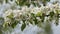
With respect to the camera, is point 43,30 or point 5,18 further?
point 43,30

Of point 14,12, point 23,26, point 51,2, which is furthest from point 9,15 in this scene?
point 51,2

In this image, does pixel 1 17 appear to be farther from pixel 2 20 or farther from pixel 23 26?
pixel 23 26

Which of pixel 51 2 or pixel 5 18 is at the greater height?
pixel 51 2

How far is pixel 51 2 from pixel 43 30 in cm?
28

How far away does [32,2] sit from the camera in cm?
121

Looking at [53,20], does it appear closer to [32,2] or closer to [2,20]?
[32,2]

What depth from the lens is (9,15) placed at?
1146 mm

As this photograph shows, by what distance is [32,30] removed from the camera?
1.32 metres

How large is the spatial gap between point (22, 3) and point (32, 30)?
0.28 meters

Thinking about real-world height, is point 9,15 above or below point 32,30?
above

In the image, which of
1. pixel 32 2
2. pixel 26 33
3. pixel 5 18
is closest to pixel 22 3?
pixel 32 2

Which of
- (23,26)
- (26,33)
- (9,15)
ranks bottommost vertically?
(26,33)

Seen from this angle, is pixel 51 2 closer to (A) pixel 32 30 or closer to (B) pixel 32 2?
(B) pixel 32 2

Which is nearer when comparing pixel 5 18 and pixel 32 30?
pixel 5 18
